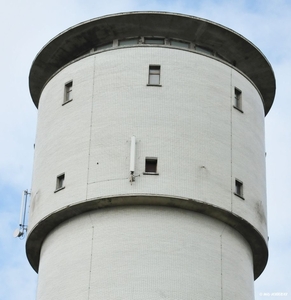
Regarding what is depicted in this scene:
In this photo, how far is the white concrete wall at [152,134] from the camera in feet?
126

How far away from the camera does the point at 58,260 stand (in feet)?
127

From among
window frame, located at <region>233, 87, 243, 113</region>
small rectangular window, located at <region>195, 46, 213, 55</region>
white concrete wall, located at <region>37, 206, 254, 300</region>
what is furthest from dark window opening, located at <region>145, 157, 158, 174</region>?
small rectangular window, located at <region>195, 46, 213, 55</region>

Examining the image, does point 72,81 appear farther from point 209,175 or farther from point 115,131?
point 209,175

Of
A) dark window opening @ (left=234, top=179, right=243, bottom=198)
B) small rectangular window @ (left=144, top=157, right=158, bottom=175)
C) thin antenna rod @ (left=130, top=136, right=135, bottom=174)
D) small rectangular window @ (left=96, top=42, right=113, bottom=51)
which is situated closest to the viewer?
thin antenna rod @ (left=130, top=136, right=135, bottom=174)

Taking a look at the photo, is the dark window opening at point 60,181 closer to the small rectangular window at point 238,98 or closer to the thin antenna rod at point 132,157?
the thin antenna rod at point 132,157

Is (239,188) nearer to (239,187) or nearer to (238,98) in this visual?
(239,187)

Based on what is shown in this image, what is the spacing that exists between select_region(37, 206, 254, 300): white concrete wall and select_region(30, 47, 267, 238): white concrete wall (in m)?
0.96

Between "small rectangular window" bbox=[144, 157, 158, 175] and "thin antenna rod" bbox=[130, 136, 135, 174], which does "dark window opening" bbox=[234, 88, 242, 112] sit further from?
"thin antenna rod" bbox=[130, 136, 135, 174]

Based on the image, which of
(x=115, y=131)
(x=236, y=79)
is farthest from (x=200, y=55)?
(x=115, y=131)

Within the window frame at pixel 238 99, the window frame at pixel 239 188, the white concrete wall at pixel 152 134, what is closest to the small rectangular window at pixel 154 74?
the white concrete wall at pixel 152 134

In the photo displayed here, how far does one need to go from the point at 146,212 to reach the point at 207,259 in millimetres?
2800

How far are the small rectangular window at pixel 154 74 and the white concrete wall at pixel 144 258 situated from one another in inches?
205

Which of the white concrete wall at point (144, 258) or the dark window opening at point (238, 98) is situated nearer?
the white concrete wall at point (144, 258)

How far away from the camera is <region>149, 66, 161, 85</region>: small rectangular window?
40.0 meters
